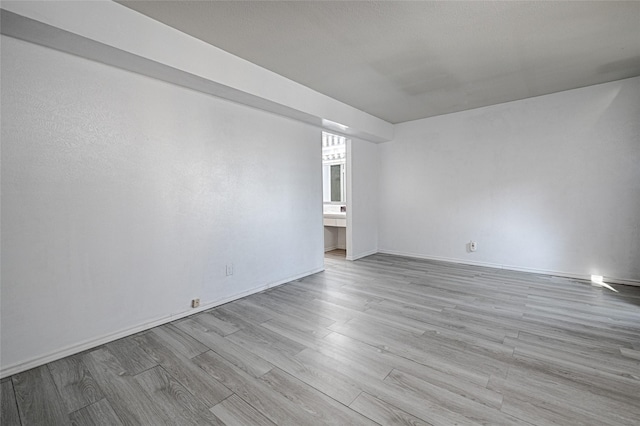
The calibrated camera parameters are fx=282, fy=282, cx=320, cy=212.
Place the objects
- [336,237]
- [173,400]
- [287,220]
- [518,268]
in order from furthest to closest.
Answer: [336,237]
[518,268]
[287,220]
[173,400]

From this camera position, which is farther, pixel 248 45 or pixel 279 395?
pixel 248 45

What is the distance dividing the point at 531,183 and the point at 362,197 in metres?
2.66

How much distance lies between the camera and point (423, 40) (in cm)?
258

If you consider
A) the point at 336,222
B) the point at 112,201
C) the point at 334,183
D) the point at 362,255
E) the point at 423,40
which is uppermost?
the point at 423,40

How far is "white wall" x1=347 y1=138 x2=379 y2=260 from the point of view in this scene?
17.1ft

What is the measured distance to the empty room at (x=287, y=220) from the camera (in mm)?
1778

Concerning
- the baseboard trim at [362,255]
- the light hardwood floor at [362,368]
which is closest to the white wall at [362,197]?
the baseboard trim at [362,255]

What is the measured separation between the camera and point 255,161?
3.51 m

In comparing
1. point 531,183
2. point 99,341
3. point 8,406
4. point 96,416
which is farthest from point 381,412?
point 531,183

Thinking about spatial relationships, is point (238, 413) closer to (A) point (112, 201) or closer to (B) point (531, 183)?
(A) point (112, 201)

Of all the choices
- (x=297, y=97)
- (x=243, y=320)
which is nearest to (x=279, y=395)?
(x=243, y=320)

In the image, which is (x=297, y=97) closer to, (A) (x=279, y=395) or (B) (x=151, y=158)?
(B) (x=151, y=158)

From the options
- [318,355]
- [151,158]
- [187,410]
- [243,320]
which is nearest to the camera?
[187,410]

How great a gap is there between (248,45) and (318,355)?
2763mm
